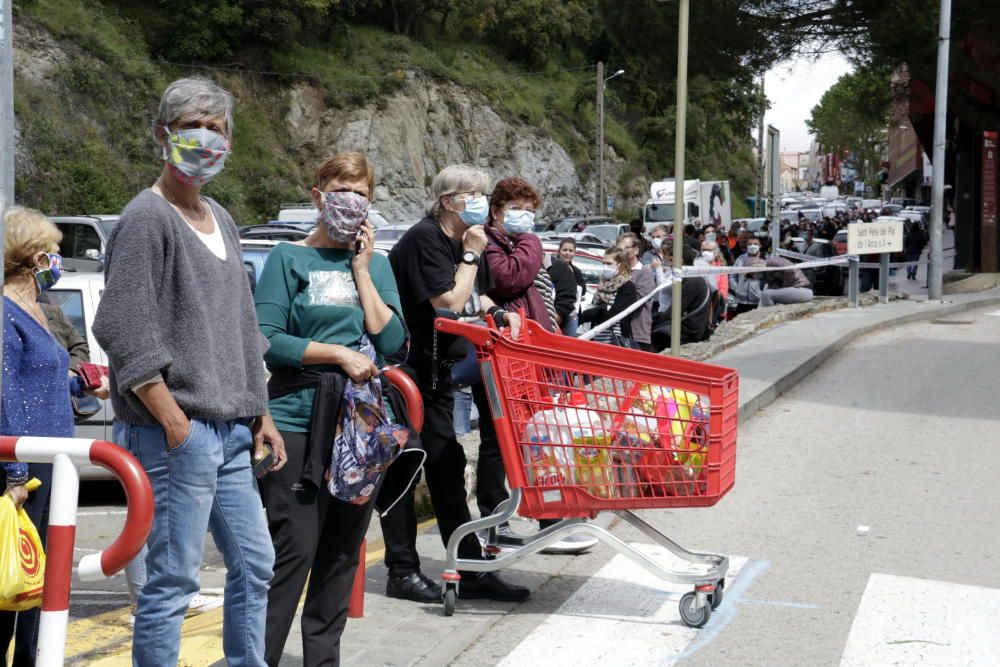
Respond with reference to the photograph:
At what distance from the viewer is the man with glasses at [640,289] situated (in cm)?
1206

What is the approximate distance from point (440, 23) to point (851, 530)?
58.0 m

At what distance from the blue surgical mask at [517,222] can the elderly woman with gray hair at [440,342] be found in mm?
720

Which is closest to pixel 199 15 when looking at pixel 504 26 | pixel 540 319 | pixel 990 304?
pixel 504 26

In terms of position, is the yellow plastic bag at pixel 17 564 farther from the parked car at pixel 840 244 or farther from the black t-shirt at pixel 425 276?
the parked car at pixel 840 244

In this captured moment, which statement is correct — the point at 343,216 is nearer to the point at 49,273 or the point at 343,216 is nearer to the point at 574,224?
the point at 49,273

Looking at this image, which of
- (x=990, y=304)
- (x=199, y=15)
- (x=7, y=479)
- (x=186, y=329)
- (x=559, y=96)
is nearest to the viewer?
(x=186, y=329)

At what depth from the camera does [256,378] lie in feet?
12.0

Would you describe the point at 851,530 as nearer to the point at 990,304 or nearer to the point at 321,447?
the point at 321,447

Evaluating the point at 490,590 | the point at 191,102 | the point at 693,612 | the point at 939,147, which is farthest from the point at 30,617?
the point at 939,147

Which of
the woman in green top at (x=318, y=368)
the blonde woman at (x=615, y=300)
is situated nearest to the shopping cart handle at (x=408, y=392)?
the woman in green top at (x=318, y=368)

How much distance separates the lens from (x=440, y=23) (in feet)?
204

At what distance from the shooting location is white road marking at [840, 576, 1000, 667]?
4906mm

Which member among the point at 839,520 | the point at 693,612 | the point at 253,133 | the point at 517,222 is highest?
the point at 253,133

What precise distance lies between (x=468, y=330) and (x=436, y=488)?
1.05 meters
